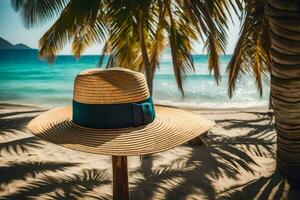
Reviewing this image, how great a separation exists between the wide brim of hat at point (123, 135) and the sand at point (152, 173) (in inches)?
80.3

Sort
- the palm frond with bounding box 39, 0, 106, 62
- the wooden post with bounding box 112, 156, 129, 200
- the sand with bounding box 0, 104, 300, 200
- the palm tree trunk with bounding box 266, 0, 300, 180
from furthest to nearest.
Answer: the palm frond with bounding box 39, 0, 106, 62, the sand with bounding box 0, 104, 300, 200, the palm tree trunk with bounding box 266, 0, 300, 180, the wooden post with bounding box 112, 156, 129, 200

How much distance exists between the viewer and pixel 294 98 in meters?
3.96

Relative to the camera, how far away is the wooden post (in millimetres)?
2676

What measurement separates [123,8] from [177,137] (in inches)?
125

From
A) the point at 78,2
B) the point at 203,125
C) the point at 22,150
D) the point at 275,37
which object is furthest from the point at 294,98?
the point at 22,150

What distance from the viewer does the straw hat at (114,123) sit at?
203 centimetres

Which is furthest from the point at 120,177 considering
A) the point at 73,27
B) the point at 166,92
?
the point at 166,92

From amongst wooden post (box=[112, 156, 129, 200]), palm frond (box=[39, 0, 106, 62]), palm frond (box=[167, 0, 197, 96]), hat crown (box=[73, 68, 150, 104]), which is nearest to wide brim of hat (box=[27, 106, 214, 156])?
hat crown (box=[73, 68, 150, 104])

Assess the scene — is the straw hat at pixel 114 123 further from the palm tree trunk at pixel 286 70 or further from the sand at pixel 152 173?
the sand at pixel 152 173

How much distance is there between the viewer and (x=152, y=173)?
5.16m

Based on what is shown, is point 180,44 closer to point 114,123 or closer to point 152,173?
point 152,173

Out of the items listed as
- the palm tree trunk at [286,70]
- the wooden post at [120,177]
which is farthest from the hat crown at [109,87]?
the palm tree trunk at [286,70]

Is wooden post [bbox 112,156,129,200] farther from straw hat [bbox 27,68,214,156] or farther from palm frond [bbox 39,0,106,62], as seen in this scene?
palm frond [bbox 39,0,106,62]

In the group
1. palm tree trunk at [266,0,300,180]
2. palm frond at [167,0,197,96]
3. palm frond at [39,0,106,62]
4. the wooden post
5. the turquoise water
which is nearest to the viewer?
the wooden post
